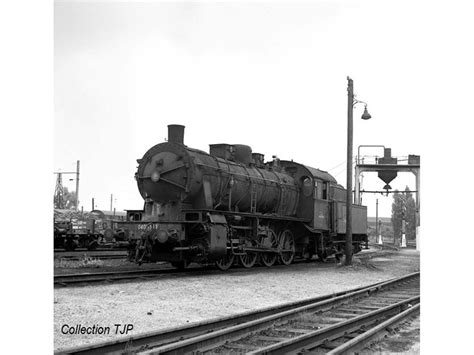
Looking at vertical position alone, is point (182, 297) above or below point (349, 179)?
below

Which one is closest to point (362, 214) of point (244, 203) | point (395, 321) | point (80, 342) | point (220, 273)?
point (244, 203)

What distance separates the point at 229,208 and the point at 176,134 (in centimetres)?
291

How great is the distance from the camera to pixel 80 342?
21.5ft

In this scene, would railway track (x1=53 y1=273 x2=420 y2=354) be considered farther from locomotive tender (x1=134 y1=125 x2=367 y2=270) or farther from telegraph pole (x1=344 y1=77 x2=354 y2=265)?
telegraph pole (x1=344 y1=77 x2=354 y2=265)

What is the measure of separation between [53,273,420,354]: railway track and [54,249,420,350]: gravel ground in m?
0.80

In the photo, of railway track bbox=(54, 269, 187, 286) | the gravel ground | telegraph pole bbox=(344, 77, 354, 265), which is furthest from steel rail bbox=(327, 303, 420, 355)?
telegraph pole bbox=(344, 77, 354, 265)

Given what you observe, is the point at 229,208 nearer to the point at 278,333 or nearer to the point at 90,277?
the point at 90,277

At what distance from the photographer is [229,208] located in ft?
53.2

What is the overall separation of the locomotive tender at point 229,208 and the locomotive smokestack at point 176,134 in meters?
0.02

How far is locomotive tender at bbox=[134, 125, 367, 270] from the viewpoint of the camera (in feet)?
47.8

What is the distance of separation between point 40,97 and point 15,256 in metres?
1.68

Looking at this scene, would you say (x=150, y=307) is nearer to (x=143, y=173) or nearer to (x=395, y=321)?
(x=395, y=321)

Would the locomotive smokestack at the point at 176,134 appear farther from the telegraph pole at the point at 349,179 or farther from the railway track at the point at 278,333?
the telegraph pole at the point at 349,179

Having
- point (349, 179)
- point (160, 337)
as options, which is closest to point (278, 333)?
point (160, 337)
